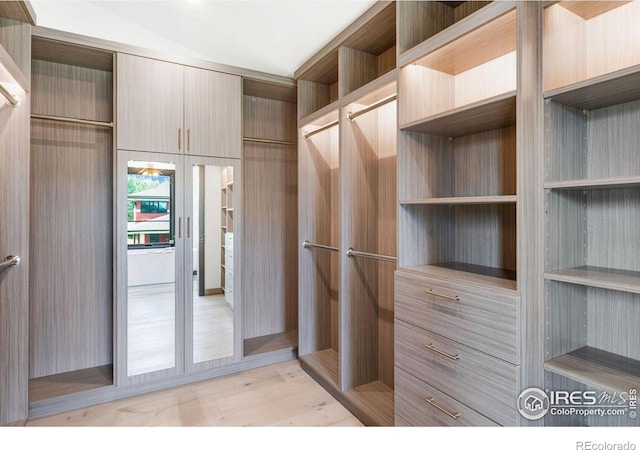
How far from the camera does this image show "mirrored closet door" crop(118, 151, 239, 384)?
2381mm

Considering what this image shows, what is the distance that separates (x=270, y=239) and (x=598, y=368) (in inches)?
101

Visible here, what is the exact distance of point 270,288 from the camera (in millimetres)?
3289

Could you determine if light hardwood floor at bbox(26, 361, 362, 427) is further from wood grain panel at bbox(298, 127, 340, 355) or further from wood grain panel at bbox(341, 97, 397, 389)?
wood grain panel at bbox(298, 127, 340, 355)

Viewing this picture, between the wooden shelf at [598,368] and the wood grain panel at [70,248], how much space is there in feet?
9.65

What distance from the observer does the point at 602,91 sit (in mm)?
1188

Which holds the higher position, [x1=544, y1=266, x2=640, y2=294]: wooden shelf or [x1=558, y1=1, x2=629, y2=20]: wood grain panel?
[x1=558, y1=1, x2=629, y2=20]: wood grain panel

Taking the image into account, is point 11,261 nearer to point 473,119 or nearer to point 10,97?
point 10,97

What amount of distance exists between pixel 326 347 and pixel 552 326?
207 centimetres

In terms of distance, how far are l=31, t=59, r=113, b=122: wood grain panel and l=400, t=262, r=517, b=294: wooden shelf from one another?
2590 millimetres

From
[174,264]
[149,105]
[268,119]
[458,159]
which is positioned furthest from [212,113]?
[458,159]

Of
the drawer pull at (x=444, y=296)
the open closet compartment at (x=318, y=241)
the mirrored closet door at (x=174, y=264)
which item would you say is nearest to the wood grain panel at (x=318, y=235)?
the open closet compartment at (x=318, y=241)

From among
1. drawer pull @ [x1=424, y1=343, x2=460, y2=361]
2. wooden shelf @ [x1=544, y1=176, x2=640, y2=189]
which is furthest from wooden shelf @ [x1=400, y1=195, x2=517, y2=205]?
drawer pull @ [x1=424, y1=343, x2=460, y2=361]
